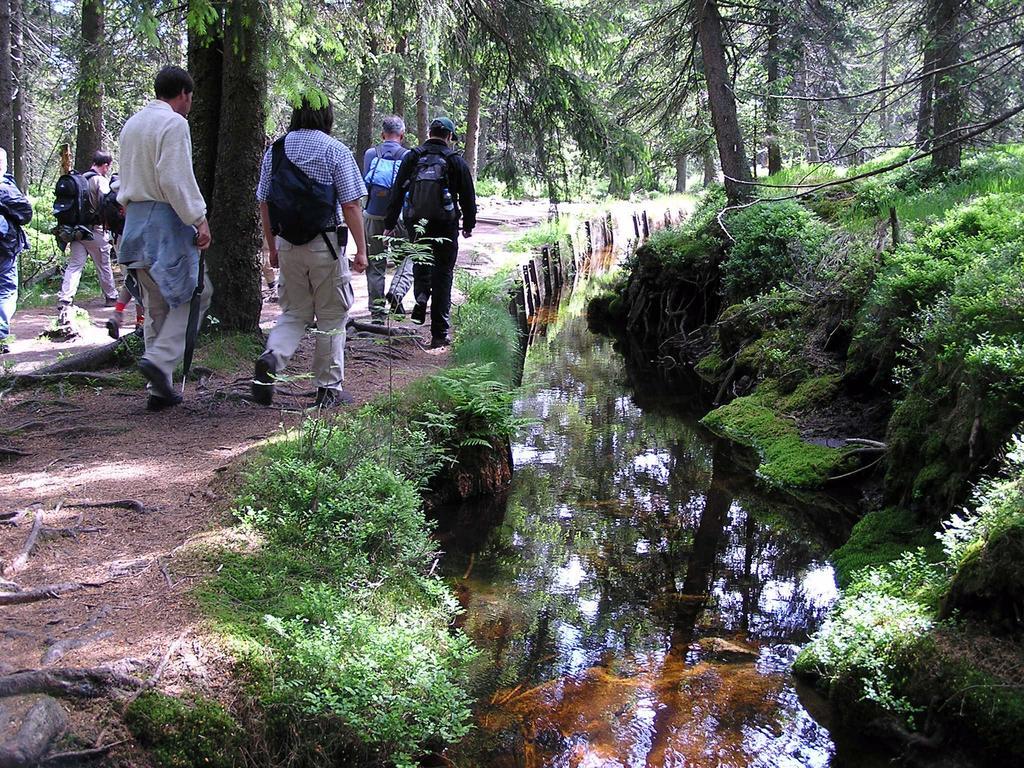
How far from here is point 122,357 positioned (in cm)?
827

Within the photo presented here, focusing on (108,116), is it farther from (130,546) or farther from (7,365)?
(130,546)

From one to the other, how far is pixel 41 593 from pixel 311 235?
132 inches

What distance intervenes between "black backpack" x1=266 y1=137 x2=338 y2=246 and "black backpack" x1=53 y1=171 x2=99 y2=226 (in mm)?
5196

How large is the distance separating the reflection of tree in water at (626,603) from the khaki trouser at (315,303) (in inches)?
77.0

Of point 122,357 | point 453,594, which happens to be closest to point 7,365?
point 122,357

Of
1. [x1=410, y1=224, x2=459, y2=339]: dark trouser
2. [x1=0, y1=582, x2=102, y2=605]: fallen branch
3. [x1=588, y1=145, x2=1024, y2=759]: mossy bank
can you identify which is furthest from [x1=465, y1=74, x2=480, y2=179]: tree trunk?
[x1=0, y1=582, x2=102, y2=605]: fallen branch

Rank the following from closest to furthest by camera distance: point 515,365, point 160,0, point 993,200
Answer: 1. point 160,0
2. point 993,200
3. point 515,365

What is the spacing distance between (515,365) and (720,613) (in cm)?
521

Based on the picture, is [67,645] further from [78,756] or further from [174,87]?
[174,87]

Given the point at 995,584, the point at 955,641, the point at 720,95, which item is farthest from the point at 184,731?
the point at 720,95

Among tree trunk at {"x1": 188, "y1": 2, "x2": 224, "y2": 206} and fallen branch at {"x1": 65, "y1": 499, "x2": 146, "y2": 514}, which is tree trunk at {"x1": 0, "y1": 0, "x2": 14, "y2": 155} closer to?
tree trunk at {"x1": 188, "y1": 2, "x2": 224, "y2": 206}

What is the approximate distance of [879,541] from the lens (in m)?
6.71

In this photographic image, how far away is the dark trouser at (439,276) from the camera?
9.02 meters

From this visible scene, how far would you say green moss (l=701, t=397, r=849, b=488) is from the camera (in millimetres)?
8602
